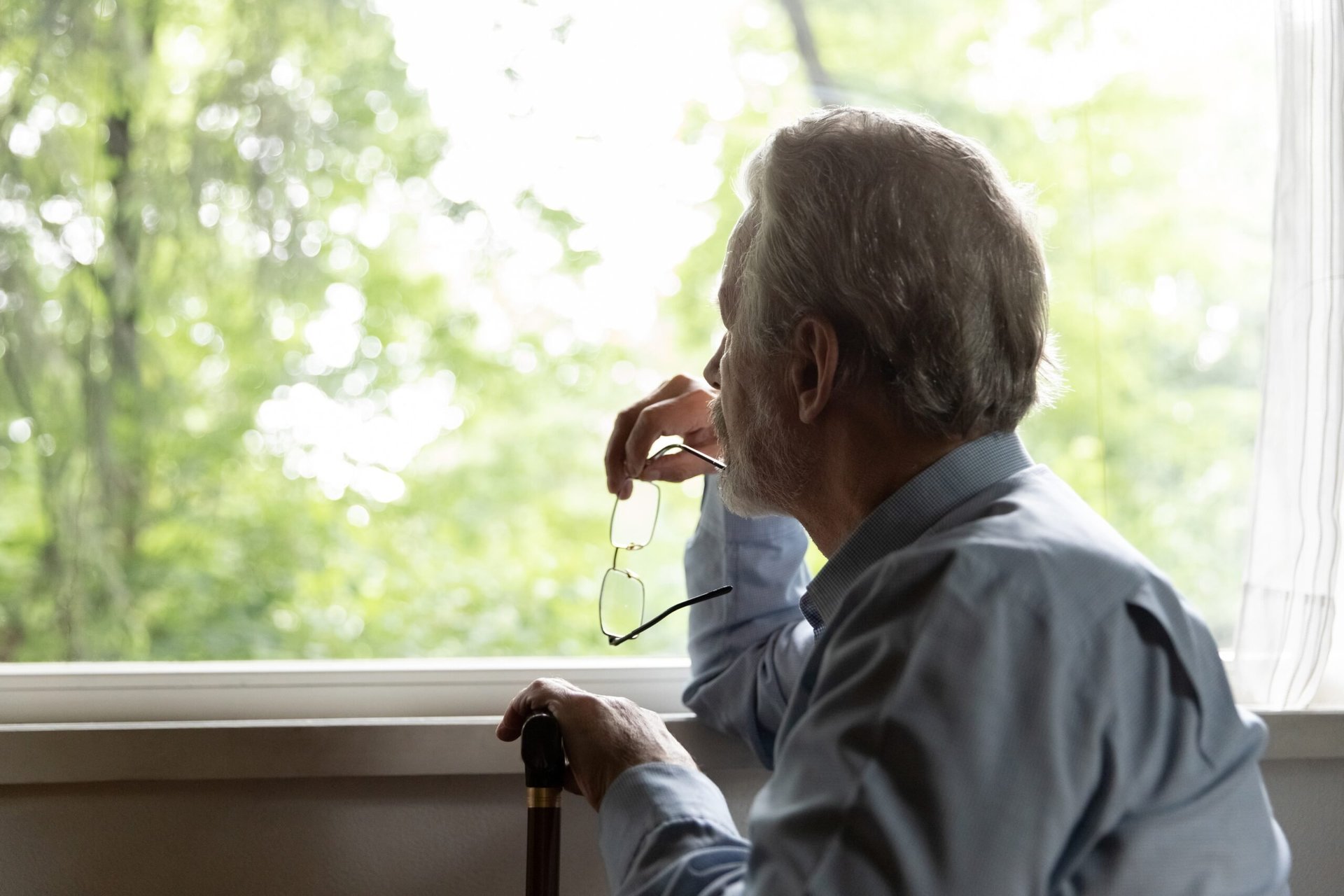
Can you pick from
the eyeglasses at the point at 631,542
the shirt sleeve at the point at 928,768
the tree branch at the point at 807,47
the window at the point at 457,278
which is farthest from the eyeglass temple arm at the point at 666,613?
the tree branch at the point at 807,47

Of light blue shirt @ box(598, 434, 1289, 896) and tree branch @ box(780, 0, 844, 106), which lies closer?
light blue shirt @ box(598, 434, 1289, 896)

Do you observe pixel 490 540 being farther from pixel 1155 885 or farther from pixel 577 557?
pixel 1155 885

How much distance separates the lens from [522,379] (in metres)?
2.37

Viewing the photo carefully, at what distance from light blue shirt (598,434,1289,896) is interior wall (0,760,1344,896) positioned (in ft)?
1.26

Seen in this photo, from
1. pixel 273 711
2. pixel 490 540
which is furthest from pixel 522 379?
pixel 273 711

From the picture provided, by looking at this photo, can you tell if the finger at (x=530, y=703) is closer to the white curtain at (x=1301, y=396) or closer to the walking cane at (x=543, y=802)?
the walking cane at (x=543, y=802)

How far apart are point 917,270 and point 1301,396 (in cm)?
70

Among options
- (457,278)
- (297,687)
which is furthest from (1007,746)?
(457,278)

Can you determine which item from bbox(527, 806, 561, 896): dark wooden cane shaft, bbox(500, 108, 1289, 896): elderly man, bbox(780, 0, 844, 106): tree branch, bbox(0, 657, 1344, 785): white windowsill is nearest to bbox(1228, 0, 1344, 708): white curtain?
bbox(0, 657, 1344, 785): white windowsill

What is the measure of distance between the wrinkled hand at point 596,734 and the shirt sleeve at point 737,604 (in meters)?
0.19

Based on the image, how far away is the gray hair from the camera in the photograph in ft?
2.66

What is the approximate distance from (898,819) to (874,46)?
1954 millimetres

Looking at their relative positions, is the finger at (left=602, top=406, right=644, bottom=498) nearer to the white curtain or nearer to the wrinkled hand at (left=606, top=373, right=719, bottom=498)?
the wrinkled hand at (left=606, top=373, right=719, bottom=498)

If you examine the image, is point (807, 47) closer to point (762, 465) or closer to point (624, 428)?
point (624, 428)
